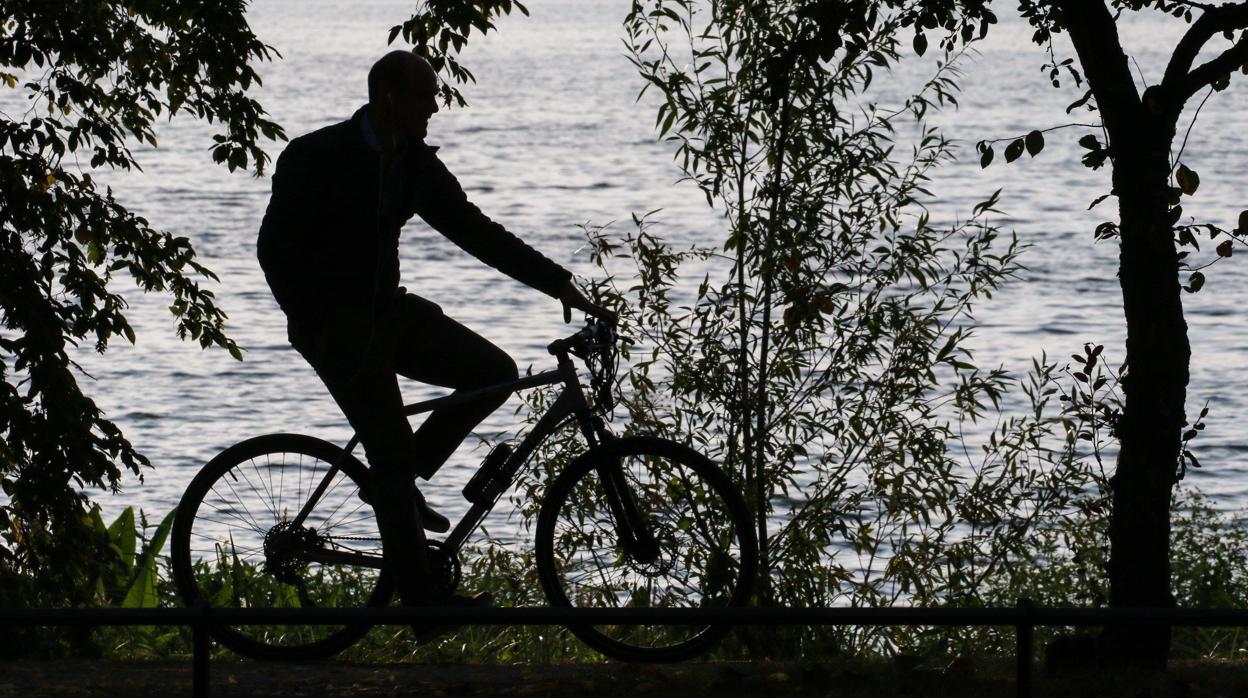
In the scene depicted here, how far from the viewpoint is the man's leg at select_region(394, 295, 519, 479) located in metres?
5.35

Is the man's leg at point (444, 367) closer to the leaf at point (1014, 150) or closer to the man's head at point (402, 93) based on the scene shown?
the man's head at point (402, 93)

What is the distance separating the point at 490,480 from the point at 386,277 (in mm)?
819

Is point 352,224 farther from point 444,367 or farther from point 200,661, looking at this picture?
point 200,661

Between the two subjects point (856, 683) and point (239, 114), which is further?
point (239, 114)

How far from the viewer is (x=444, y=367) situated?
17.7 feet

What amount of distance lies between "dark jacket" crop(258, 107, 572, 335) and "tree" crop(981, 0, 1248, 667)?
189 cm

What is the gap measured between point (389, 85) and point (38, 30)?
261 cm

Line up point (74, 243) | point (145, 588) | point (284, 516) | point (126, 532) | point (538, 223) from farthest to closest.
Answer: point (538, 223), point (126, 532), point (145, 588), point (74, 243), point (284, 516)

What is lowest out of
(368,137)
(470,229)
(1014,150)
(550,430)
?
(550,430)

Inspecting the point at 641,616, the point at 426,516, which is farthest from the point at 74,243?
the point at 641,616

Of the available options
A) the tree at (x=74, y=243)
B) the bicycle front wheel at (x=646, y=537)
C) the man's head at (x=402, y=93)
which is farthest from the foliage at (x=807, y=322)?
the man's head at (x=402, y=93)

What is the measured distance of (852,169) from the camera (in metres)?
7.56

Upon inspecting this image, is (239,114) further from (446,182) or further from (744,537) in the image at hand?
(744,537)

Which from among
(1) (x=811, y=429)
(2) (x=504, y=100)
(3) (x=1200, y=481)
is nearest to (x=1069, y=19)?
(1) (x=811, y=429)
